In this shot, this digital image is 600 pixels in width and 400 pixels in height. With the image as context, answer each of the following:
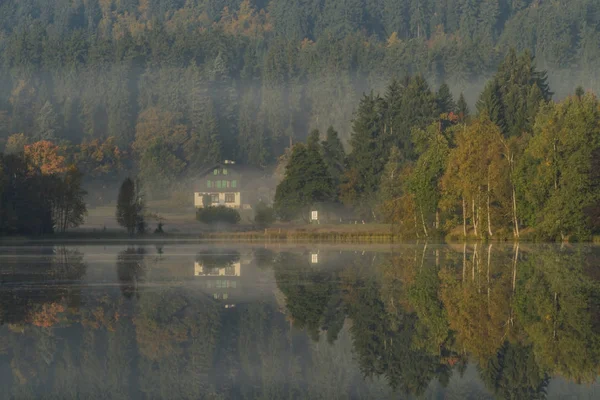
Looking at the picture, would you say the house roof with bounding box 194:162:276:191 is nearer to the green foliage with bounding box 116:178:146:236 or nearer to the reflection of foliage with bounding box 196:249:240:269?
the green foliage with bounding box 116:178:146:236

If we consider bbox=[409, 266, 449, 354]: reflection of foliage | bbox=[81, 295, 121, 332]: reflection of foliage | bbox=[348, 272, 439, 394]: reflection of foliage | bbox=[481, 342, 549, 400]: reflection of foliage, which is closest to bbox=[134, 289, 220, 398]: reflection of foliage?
bbox=[81, 295, 121, 332]: reflection of foliage

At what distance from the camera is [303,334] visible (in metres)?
21.9

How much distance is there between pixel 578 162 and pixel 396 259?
87.3 ft

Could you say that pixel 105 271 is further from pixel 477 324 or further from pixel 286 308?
pixel 477 324

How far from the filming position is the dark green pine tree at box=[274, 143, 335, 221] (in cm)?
10975

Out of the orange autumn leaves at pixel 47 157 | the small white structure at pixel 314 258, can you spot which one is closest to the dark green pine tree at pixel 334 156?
the orange autumn leaves at pixel 47 157

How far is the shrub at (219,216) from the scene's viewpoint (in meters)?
108

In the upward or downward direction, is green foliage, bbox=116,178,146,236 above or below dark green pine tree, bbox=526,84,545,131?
below

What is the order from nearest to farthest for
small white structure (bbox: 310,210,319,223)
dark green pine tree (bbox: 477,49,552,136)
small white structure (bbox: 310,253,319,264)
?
1. small white structure (bbox: 310,253,319,264)
2. small white structure (bbox: 310,210,319,223)
3. dark green pine tree (bbox: 477,49,552,136)

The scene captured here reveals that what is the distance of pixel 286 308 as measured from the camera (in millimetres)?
26641

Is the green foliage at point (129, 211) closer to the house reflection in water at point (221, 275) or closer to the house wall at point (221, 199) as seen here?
the house reflection in water at point (221, 275)

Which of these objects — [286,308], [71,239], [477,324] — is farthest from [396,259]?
[71,239]

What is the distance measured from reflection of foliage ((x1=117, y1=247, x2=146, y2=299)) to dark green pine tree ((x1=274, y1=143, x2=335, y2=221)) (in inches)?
2038

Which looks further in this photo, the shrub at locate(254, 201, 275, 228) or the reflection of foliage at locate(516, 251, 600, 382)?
the shrub at locate(254, 201, 275, 228)
